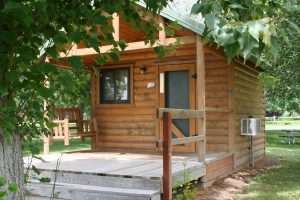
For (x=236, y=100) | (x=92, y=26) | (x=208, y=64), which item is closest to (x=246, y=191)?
(x=236, y=100)

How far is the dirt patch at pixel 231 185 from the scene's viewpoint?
6148 millimetres

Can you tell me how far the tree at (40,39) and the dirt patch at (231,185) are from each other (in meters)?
4.18

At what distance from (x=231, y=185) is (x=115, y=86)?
413 cm

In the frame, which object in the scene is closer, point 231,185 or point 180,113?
point 180,113

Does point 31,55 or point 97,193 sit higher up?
point 31,55

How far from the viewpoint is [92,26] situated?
2148 mm

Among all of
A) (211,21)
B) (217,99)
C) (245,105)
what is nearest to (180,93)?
(217,99)

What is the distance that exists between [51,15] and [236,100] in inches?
281

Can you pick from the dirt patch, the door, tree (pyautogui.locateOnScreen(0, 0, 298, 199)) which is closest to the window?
the door

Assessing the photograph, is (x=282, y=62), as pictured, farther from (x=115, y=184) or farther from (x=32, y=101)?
(x=32, y=101)

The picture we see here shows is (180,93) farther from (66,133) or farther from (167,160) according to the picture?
(167,160)

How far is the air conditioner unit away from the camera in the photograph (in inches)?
339

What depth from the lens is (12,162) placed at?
7.15 feet

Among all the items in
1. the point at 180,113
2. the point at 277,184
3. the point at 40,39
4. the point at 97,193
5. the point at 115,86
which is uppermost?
the point at 115,86
